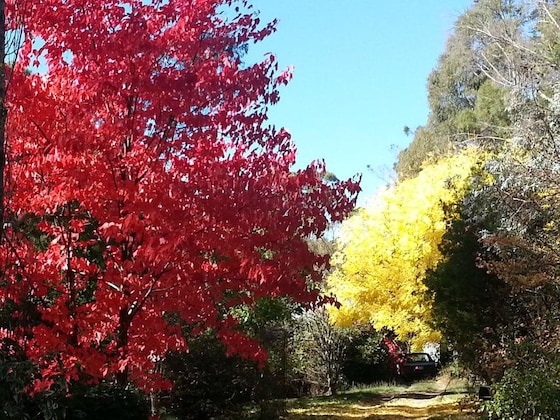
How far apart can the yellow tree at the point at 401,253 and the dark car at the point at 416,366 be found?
7.08 meters

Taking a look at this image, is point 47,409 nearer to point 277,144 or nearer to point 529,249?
point 277,144

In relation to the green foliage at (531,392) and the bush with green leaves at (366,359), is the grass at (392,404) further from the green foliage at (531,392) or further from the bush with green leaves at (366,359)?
the green foliage at (531,392)

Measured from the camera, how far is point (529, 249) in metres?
10.3

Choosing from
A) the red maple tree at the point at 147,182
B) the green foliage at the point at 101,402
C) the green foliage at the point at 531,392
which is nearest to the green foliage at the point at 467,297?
the green foliage at the point at 531,392

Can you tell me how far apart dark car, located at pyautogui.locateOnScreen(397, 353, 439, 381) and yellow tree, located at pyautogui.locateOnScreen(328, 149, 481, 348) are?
7079 mm

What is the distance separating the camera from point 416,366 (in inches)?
998

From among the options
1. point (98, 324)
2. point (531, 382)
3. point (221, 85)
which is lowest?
point (531, 382)

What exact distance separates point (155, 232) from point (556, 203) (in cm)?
745

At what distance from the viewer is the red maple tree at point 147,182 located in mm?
6852

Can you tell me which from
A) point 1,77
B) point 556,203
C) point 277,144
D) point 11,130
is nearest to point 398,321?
point 556,203

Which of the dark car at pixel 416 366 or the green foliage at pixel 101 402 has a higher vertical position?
the dark car at pixel 416 366

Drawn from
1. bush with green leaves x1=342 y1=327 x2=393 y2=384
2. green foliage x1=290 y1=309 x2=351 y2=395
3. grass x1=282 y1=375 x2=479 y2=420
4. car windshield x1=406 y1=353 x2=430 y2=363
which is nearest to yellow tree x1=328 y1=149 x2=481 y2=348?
grass x1=282 y1=375 x2=479 y2=420

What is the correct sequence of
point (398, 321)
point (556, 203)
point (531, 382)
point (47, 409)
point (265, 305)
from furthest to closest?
point (398, 321) < point (265, 305) < point (556, 203) < point (531, 382) < point (47, 409)

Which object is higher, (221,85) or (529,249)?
(221,85)
